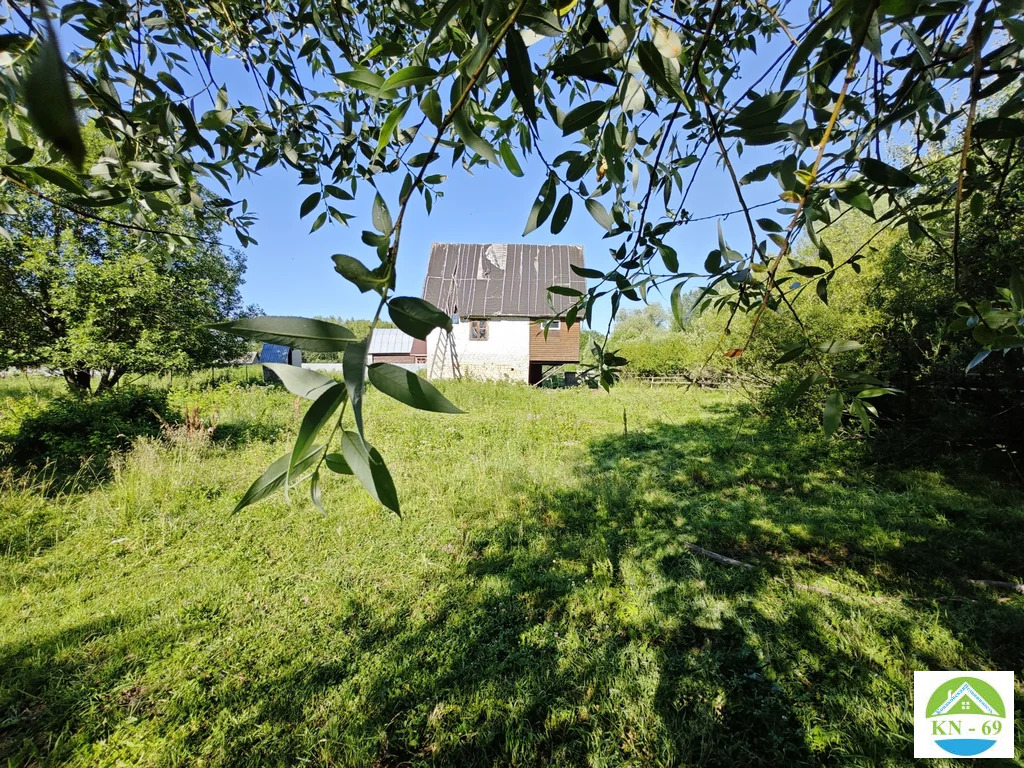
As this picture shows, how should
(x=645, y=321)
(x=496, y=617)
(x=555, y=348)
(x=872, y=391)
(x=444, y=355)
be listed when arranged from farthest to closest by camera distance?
(x=645, y=321)
(x=555, y=348)
(x=444, y=355)
(x=496, y=617)
(x=872, y=391)

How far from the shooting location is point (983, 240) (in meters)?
3.71

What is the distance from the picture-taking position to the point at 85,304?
881 centimetres

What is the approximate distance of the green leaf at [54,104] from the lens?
0.19 m

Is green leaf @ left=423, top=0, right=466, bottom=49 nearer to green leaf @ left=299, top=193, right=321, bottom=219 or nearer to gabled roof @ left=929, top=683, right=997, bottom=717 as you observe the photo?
green leaf @ left=299, top=193, right=321, bottom=219

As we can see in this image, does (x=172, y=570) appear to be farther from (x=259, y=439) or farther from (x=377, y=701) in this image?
(x=259, y=439)

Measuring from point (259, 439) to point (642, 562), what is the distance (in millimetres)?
6257

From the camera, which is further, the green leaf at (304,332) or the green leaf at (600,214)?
the green leaf at (600,214)

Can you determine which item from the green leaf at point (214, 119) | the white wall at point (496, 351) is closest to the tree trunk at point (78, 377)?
the white wall at point (496, 351)

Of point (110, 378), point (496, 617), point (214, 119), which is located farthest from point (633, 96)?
point (110, 378)

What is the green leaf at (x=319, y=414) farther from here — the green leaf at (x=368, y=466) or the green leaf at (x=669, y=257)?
the green leaf at (x=669, y=257)

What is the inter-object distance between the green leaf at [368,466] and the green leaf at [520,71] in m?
0.45

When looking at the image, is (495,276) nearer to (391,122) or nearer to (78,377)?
(78,377)

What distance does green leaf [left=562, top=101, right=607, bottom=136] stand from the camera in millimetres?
687

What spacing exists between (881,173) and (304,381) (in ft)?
3.25
